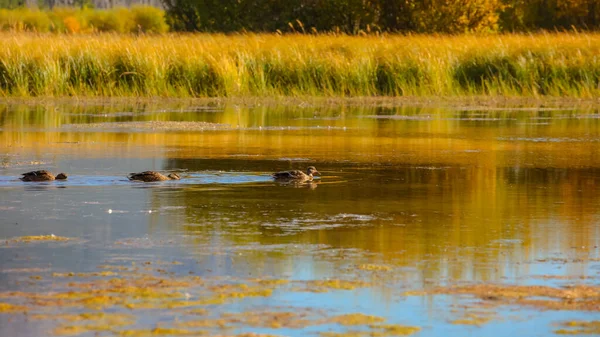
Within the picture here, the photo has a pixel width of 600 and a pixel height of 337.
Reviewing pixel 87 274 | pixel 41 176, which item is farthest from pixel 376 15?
pixel 87 274

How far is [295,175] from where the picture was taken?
422 inches

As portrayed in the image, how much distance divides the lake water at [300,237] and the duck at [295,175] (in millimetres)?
121

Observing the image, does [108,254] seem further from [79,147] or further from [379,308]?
[79,147]

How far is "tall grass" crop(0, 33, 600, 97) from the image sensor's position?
2342cm

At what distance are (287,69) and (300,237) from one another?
16.8 meters

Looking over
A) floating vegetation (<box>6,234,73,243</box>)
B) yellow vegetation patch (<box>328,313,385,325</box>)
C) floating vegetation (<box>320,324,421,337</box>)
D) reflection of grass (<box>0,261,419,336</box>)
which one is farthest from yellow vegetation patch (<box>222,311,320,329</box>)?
floating vegetation (<box>6,234,73,243</box>)

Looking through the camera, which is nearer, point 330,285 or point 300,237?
point 330,285

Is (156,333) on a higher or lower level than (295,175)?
lower

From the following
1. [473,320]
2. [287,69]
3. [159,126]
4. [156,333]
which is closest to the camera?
[156,333]

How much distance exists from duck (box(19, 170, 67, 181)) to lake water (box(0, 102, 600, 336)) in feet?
0.24

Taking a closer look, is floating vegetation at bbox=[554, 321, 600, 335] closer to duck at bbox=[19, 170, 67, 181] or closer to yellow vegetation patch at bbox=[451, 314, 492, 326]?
yellow vegetation patch at bbox=[451, 314, 492, 326]

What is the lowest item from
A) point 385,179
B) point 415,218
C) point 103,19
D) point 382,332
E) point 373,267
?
point 382,332

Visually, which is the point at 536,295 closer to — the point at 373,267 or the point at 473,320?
the point at 473,320

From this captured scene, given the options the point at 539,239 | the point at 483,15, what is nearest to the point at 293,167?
the point at 539,239
